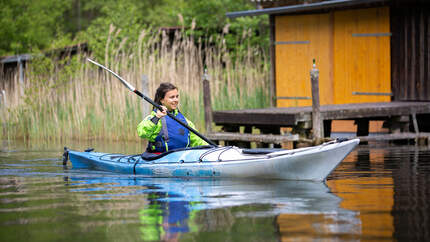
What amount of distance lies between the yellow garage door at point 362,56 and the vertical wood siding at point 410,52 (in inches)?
6.5

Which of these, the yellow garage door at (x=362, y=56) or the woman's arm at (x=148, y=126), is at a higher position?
the yellow garage door at (x=362, y=56)

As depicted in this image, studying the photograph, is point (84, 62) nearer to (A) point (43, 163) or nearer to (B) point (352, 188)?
(A) point (43, 163)

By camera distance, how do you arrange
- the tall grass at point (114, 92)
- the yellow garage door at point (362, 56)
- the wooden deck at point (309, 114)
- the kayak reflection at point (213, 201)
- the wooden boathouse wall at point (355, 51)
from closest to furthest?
1. the kayak reflection at point (213, 201)
2. the wooden deck at point (309, 114)
3. the wooden boathouse wall at point (355, 51)
4. the yellow garage door at point (362, 56)
5. the tall grass at point (114, 92)

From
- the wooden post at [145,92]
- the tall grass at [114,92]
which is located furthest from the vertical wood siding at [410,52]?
the wooden post at [145,92]

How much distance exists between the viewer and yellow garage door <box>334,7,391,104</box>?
52.2 ft

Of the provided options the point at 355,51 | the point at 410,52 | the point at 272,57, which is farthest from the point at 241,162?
the point at 272,57

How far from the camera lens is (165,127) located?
9.98 meters

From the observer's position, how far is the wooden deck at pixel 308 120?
13250 mm

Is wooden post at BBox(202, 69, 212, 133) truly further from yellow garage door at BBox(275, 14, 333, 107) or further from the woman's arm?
the woman's arm

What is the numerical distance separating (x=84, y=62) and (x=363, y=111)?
7364mm

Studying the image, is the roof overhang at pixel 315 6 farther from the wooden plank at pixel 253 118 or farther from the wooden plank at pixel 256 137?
the wooden plank at pixel 256 137

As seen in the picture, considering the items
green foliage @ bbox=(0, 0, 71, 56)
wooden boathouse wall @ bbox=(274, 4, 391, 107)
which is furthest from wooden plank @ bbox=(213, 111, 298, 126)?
green foliage @ bbox=(0, 0, 71, 56)

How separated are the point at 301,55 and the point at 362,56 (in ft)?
5.28

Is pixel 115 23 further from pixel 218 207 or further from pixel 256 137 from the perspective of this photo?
pixel 218 207
